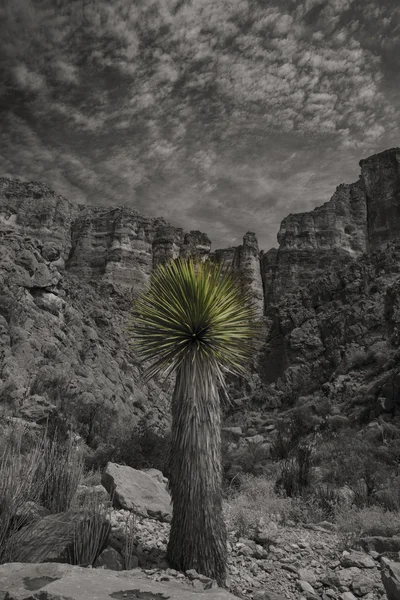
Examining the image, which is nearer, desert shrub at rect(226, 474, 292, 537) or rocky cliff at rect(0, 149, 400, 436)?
desert shrub at rect(226, 474, 292, 537)

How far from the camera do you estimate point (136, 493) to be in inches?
295

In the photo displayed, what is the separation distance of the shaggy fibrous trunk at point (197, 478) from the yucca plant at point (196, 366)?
11mm

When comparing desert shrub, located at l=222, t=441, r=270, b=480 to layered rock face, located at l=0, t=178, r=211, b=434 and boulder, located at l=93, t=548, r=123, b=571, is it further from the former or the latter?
boulder, located at l=93, t=548, r=123, b=571

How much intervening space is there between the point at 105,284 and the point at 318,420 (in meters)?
36.4

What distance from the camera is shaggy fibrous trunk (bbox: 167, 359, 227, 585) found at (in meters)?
4.96

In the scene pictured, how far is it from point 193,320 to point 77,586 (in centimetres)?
349

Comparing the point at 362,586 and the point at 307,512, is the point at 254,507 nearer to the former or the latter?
the point at 307,512

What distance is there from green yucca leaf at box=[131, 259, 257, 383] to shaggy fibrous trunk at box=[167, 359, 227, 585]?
0.38 meters

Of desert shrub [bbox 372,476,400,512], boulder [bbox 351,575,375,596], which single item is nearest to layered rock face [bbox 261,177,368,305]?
desert shrub [bbox 372,476,400,512]

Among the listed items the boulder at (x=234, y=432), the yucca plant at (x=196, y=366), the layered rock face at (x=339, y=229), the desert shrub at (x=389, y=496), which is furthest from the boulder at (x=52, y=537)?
the layered rock face at (x=339, y=229)

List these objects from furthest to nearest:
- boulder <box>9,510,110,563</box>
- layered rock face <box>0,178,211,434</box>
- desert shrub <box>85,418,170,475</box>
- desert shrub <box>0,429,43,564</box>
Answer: layered rock face <box>0,178,211,434</box>
desert shrub <box>85,418,170,475</box>
boulder <box>9,510,110,563</box>
desert shrub <box>0,429,43,564</box>

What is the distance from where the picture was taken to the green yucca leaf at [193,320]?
19.2 feet

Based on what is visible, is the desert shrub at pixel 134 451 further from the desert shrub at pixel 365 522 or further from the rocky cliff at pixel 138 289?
the desert shrub at pixel 365 522

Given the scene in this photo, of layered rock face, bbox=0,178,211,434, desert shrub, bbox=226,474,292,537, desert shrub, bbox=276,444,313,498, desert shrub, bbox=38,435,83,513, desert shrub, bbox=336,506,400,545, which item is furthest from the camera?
layered rock face, bbox=0,178,211,434
